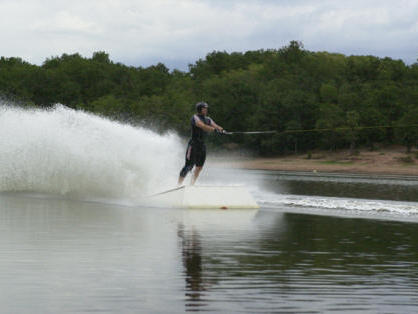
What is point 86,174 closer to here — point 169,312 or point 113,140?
point 113,140

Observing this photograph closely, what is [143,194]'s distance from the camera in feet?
59.1

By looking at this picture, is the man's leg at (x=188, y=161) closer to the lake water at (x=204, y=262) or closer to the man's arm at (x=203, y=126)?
the man's arm at (x=203, y=126)

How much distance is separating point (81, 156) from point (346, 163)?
145ft

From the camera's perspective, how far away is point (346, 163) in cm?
6084

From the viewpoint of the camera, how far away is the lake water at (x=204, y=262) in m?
6.59

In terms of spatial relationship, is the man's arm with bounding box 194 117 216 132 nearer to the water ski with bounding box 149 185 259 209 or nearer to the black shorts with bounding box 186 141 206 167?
the black shorts with bounding box 186 141 206 167

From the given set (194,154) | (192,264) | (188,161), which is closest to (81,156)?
(188,161)

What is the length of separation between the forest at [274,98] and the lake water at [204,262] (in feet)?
114

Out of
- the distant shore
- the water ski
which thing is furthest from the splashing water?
the distant shore

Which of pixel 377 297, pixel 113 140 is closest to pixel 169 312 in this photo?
pixel 377 297

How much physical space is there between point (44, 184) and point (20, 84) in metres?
86.9

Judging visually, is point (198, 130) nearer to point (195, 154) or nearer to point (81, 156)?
point (195, 154)

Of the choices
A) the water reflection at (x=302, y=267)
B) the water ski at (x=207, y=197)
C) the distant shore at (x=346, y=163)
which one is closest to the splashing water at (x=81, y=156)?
the water ski at (x=207, y=197)

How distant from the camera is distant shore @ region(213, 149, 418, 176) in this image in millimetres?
55688
